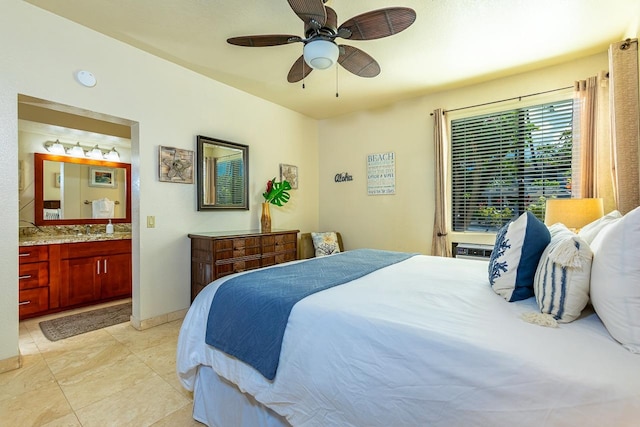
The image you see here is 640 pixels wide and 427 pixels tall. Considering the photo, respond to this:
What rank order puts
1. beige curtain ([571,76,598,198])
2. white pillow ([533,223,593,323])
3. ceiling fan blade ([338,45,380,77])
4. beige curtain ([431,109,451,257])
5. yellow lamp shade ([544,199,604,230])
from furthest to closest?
beige curtain ([431,109,451,257])
beige curtain ([571,76,598,198])
yellow lamp shade ([544,199,604,230])
ceiling fan blade ([338,45,380,77])
white pillow ([533,223,593,323])

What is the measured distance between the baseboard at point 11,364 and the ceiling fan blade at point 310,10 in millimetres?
3110

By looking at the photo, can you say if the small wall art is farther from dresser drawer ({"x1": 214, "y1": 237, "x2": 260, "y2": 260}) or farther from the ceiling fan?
the ceiling fan

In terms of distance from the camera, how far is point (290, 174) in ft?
14.5

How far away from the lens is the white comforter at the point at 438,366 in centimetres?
77

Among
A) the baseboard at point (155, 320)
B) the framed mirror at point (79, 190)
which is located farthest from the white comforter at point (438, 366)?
the framed mirror at point (79, 190)

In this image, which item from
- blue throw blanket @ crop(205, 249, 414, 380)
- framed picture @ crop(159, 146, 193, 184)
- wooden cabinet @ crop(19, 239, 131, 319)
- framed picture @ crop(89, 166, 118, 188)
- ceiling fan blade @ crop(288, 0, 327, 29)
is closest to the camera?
blue throw blanket @ crop(205, 249, 414, 380)

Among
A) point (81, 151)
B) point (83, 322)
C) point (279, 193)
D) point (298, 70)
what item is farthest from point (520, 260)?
point (81, 151)

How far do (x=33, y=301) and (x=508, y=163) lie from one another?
5.47 meters

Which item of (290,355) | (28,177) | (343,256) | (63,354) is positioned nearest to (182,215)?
(63,354)

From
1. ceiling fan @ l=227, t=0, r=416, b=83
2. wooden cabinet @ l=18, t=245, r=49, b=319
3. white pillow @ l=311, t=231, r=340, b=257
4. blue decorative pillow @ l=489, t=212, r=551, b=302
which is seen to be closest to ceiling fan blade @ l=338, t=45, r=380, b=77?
ceiling fan @ l=227, t=0, r=416, b=83

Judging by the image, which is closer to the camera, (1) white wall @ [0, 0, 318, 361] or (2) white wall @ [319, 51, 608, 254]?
(1) white wall @ [0, 0, 318, 361]

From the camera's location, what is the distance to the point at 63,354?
7.78 feet

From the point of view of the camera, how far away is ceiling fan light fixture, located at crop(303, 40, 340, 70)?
6.08 ft

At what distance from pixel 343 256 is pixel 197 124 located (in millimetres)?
2246
